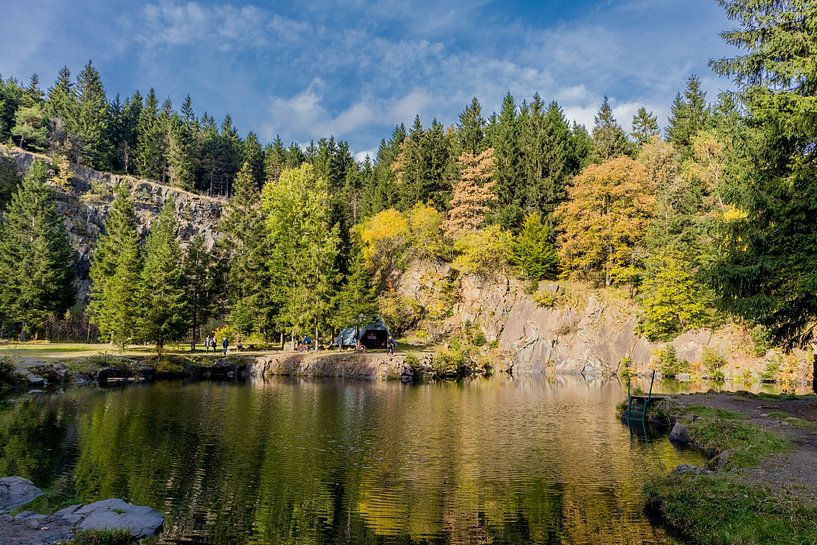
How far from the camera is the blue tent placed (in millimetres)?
59697

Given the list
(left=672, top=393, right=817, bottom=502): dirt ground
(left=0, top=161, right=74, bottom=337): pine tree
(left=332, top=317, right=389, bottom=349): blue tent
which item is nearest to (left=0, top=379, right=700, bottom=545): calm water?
(left=672, top=393, right=817, bottom=502): dirt ground

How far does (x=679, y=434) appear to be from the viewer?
75.5 feet

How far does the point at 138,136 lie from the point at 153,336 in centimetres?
7499

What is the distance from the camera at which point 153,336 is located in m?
50.4

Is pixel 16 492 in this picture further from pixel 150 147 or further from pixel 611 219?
pixel 150 147

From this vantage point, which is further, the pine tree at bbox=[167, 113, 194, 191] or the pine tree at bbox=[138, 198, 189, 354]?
the pine tree at bbox=[167, 113, 194, 191]

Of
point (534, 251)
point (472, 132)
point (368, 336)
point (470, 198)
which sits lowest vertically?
point (368, 336)

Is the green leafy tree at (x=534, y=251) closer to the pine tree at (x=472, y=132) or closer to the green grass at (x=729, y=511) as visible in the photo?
the pine tree at (x=472, y=132)

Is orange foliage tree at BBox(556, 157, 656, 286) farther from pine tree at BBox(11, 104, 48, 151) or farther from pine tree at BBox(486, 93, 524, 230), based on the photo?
pine tree at BBox(11, 104, 48, 151)

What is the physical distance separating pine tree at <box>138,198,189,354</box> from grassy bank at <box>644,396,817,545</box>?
153ft

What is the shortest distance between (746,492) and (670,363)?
4527 cm

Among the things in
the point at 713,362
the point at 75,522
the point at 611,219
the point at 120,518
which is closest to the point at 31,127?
the point at 611,219

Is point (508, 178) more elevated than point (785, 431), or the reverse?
point (508, 178)

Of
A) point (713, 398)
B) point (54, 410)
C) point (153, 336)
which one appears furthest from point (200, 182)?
point (713, 398)
